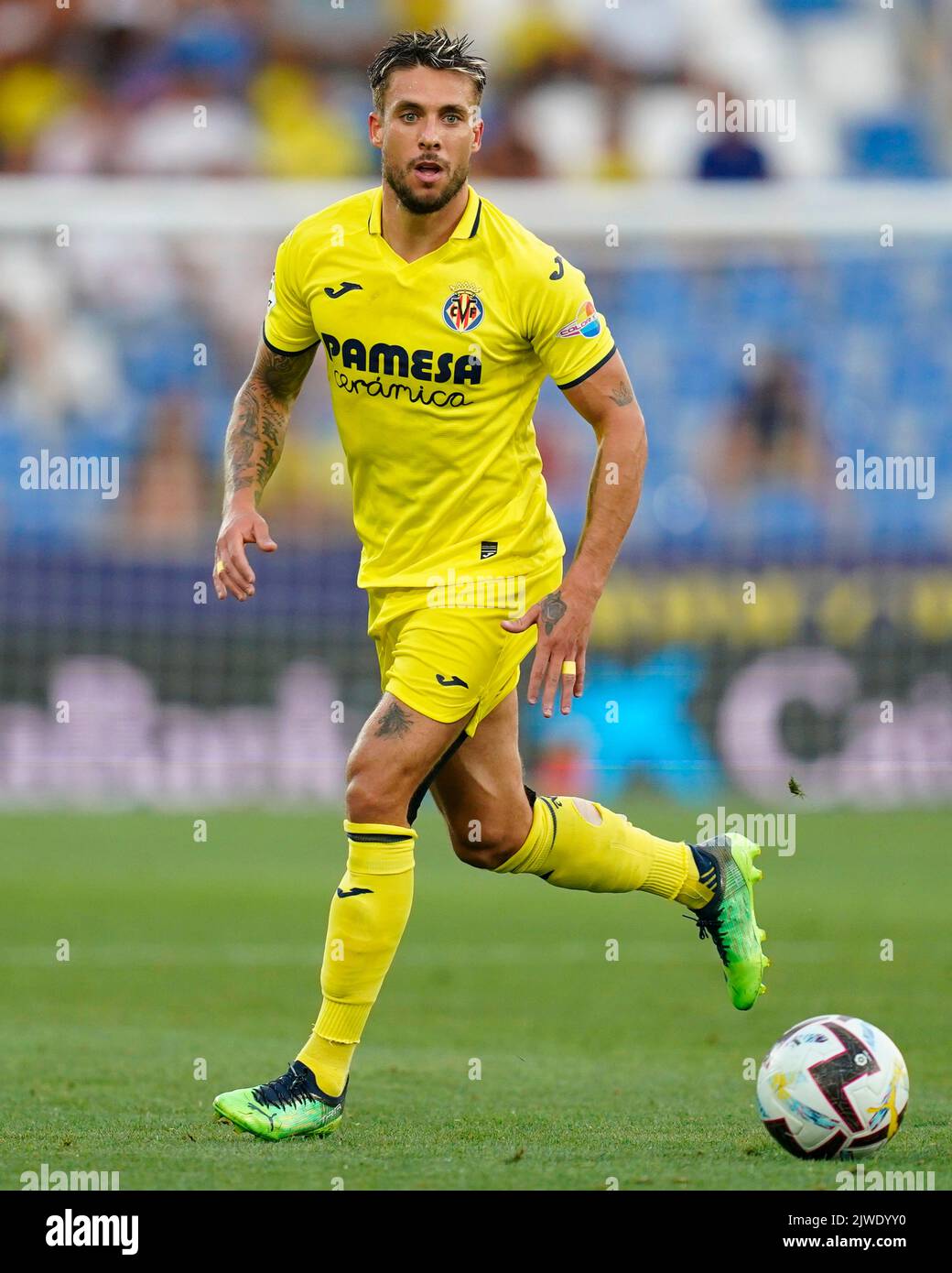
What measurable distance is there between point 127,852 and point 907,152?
11633mm

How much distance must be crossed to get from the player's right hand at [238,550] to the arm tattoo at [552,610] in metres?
0.72

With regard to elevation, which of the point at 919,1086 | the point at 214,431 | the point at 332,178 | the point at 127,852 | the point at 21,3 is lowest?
the point at 919,1086

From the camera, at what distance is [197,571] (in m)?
15.9

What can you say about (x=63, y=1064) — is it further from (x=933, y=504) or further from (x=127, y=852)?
(x=933, y=504)

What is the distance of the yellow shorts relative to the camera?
17.2 ft

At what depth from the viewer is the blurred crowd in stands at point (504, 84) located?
19.6 m
